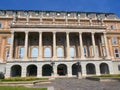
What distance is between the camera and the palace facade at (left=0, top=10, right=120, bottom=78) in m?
35.6

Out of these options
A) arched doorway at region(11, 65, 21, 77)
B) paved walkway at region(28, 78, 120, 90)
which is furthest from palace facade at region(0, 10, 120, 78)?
paved walkway at region(28, 78, 120, 90)

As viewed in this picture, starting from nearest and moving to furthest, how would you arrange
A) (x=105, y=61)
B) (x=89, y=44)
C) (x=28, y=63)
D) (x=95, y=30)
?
1. (x=28, y=63)
2. (x=105, y=61)
3. (x=95, y=30)
4. (x=89, y=44)

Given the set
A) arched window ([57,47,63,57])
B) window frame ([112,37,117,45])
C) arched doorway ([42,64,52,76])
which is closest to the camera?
arched doorway ([42,64,52,76])

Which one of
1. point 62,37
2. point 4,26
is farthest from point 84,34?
point 4,26

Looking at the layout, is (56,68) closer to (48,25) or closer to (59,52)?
(59,52)

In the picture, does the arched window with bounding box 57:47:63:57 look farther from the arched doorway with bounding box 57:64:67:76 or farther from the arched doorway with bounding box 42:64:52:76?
the arched doorway with bounding box 42:64:52:76

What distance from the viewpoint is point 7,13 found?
44344 millimetres

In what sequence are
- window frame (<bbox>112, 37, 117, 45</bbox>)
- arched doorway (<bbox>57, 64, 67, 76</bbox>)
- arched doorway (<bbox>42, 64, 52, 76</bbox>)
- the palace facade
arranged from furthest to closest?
window frame (<bbox>112, 37, 117, 45</bbox>), arched doorway (<bbox>57, 64, 67, 76</bbox>), arched doorway (<bbox>42, 64, 52, 76</bbox>), the palace facade

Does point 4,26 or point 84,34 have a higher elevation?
point 4,26

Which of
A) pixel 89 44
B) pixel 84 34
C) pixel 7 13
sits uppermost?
pixel 7 13

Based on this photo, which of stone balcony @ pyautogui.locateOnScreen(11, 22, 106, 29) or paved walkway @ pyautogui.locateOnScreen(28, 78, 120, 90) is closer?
paved walkway @ pyautogui.locateOnScreen(28, 78, 120, 90)

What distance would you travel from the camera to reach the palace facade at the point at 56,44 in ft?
117

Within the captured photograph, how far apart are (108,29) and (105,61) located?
42.6ft

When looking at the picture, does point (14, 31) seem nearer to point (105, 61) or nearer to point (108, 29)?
point (105, 61)
